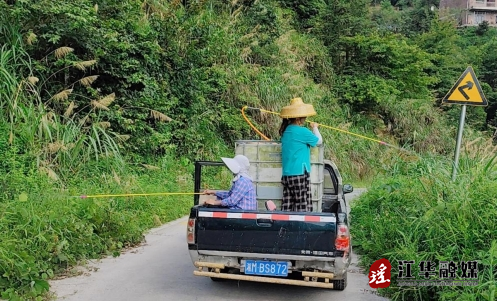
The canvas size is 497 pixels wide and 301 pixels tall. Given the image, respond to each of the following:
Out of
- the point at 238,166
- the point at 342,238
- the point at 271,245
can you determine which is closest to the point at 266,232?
the point at 271,245

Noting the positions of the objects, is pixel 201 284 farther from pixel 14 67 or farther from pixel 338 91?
pixel 338 91

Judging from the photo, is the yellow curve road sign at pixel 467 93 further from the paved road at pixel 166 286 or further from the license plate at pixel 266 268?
the license plate at pixel 266 268

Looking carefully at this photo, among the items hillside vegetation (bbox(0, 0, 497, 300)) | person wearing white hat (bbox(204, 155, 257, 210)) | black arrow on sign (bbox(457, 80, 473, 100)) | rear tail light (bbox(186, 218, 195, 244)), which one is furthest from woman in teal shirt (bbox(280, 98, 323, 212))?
black arrow on sign (bbox(457, 80, 473, 100))

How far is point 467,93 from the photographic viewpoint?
651 cm

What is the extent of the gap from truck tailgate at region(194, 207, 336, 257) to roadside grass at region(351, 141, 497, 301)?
45.3 inches

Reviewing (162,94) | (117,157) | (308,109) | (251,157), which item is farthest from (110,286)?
(162,94)

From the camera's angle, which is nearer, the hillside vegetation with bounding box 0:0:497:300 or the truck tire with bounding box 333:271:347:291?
the truck tire with bounding box 333:271:347:291

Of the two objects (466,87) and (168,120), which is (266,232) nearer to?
(466,87)

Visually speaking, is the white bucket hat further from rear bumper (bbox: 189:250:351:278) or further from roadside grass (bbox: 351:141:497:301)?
roadside grass (bbox: 351:141:497:301)

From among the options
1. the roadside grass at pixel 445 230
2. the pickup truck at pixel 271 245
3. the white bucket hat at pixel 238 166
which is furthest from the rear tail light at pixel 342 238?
the white bucket hat at pixel 238 166

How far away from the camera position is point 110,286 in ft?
17.7

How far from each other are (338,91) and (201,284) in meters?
17.5

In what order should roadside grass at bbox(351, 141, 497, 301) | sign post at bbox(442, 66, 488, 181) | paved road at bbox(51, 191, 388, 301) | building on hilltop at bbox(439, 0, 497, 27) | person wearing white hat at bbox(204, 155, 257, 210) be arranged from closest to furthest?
roadside grass at bbox(351, 141, 497, 301) → paved road at bbox(51, 191, 388, 301) → person wearing white hat at bbox(204, 155, 257, 210) → sign post at bbox(442, 66, 488, 181) → building on hilltop at bbox(439, 0, 497, 27)

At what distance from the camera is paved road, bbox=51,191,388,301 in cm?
514
